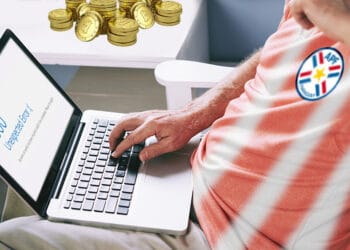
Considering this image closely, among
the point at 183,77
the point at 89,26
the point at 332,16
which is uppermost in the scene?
the point at 332,16

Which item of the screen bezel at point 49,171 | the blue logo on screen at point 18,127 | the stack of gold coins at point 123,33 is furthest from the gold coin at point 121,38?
the blue logo on screen at point 18,127

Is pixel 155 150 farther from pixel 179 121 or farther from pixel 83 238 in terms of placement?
pixel 83 238

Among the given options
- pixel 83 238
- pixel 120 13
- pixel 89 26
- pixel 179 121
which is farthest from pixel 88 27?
pixel 83 238

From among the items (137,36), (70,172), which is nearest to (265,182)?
(70,172)

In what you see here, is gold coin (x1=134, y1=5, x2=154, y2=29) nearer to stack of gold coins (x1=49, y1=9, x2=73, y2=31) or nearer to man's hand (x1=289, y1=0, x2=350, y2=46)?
stack of gold coins (x1=49, y1=9, x2=73, y2=31)

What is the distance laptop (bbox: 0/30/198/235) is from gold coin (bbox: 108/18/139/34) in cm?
26

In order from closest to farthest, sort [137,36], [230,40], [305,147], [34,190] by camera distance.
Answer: [305,147], [34,190], [137,36], [230,40]

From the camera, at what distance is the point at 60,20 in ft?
4.02

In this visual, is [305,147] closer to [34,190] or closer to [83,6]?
[34,190]

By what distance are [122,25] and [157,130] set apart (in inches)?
14.8

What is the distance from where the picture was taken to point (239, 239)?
0.75m

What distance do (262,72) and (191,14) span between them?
55 cm

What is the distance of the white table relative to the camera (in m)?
1.12

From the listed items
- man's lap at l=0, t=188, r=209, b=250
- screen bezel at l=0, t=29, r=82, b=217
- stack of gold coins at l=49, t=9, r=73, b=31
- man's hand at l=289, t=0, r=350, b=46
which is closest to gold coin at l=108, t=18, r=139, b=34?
stack of gold coins at l=49, t=9, r=73, b=31
